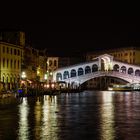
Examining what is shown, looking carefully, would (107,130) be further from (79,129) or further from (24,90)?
(24,90)

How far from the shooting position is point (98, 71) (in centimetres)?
15450

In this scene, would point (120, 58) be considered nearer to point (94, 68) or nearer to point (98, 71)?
point (94, 68)

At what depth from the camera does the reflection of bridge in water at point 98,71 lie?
6073 inches

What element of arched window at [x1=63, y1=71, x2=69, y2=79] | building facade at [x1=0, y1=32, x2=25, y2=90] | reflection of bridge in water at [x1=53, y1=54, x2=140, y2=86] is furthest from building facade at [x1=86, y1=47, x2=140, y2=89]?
building facade at [x1=0, y1=32, x2=25, y2=90]

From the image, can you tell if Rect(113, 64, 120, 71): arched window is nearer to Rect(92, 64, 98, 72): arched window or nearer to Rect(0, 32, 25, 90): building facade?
Rect(92, 64, 98, 72): arched window

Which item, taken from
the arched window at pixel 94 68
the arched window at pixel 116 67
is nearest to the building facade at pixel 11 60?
the arched window at pixel 116 67

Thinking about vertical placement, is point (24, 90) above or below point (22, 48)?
below

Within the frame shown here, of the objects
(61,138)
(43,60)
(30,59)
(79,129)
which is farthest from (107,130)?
(43,60)

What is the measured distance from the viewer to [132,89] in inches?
5871

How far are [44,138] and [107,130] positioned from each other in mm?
4181

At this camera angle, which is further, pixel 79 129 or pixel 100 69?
pixel 100 69

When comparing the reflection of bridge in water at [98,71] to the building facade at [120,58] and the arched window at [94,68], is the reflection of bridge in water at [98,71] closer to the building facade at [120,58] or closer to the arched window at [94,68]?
the arched window at [94,68]

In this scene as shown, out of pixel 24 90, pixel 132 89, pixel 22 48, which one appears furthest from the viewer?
pixel 132 89

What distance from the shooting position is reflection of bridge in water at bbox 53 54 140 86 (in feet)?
506
